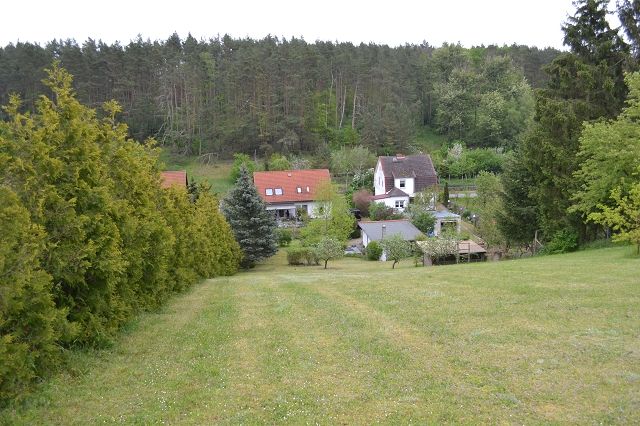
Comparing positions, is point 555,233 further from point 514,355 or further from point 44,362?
point 44,362

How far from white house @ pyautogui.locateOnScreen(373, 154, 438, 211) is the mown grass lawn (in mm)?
45486

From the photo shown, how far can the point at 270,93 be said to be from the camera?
6956 centimetres

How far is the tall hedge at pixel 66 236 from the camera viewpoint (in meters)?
7.00

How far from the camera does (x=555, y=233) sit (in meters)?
28.5

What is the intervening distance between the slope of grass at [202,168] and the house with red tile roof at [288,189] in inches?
274

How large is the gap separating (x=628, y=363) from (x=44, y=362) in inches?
362

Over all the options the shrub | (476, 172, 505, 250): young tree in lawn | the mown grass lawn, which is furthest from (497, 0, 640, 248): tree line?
the shrub

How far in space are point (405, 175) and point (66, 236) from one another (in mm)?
52525

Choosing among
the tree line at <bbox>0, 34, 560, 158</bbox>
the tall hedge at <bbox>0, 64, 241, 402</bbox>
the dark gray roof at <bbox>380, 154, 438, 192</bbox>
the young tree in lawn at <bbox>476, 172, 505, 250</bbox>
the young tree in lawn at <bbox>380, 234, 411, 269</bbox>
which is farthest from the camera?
the tree line at <bbox>0, 34, 560, 158</bbox>

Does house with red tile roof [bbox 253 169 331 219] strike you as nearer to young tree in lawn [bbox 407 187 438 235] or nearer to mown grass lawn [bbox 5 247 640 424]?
young tree in lawn [bbox 407 187 438 235]

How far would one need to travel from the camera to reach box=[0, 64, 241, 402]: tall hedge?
23.0 ft

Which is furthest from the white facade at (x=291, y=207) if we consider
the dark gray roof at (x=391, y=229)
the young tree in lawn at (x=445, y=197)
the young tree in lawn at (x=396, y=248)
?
the young tree in lawn at (x=396, y=248)

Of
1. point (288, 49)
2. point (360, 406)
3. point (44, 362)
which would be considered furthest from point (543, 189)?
point (288, 49)

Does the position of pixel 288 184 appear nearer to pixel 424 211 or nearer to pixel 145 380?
pixel 424 211
